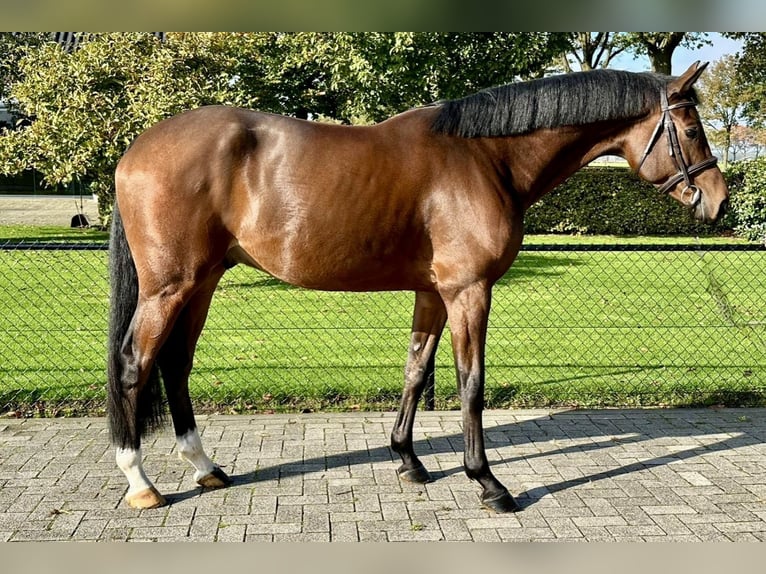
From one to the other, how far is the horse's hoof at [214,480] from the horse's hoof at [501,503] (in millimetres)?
1477

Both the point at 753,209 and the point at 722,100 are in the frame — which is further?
the point at 722,100

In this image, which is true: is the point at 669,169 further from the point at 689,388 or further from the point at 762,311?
the point at 762,311

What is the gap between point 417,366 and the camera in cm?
445

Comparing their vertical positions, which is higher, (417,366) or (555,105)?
(555,105)

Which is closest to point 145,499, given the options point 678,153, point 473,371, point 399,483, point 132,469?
point 132,469

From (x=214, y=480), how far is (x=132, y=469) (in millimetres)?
469

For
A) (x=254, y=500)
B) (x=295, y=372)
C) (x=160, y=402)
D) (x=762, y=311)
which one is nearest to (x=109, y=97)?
(x=295, y=372)

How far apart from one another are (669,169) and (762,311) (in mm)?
6364

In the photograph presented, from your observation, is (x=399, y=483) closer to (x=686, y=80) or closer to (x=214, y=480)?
(x=214, y=480)

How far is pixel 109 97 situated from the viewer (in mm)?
10039

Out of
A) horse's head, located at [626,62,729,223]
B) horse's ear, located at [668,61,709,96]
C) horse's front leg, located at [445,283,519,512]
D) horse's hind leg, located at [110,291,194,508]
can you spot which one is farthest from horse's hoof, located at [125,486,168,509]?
horse's ear, located at [668,61,709,96]

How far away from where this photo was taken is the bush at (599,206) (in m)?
18.9

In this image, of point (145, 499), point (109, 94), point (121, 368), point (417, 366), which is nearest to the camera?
point (145, 499)

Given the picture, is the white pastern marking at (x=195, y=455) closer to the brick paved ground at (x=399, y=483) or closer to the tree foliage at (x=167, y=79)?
the brick paved ground at (x=399, y=483)
